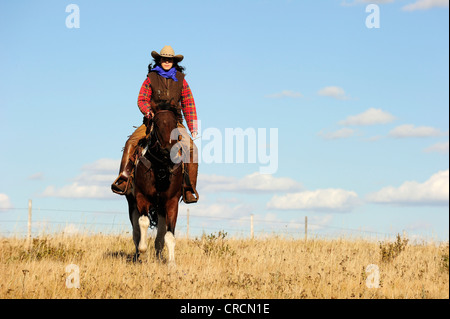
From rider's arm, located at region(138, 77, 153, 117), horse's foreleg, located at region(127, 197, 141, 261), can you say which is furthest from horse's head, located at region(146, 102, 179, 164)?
horse's foreleg, located at region(127, 197, 141, 261)

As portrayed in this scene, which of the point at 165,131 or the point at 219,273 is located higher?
the point at 165,131

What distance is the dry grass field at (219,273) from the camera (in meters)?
8.59

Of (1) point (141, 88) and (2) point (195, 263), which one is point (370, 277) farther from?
(1) point (141, 88)

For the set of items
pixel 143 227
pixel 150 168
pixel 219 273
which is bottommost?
pixel 219 273

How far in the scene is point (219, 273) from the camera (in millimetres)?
10430

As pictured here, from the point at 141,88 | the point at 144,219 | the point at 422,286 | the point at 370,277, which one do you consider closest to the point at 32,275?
the point at 144,219

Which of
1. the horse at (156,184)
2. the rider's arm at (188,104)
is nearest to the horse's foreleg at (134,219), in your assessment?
the horse at (156,184)

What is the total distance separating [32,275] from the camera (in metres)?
9.41

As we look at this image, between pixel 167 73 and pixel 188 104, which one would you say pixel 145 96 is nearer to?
pixel 167 73

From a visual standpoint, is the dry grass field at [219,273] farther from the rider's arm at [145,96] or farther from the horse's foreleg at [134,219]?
the rider's arm at [145,96]

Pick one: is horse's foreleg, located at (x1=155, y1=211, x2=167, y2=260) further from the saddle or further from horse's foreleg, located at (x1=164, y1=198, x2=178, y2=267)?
the saddle

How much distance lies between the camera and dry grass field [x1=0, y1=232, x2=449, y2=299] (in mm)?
8586

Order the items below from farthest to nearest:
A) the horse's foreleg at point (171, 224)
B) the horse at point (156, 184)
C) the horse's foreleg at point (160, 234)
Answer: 1. the horse's foreleg at point (160, 234)
2. the horse's foreleg at point (171, 224)
3. the horse at point (156, 184)

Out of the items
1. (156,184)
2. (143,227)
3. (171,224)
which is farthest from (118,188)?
(171,224)
